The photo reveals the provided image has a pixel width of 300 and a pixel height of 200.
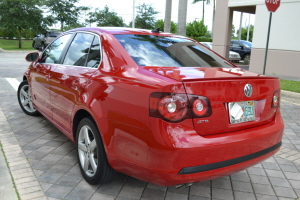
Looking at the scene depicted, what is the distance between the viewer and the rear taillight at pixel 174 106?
85.1 inches

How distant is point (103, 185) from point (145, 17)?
42.7 meters

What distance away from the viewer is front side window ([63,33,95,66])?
3.33 m

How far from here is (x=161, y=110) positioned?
7.09 ft

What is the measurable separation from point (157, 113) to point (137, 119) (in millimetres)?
204

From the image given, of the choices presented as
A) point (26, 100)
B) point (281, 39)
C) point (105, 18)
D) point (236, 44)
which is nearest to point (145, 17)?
point (105, 18)

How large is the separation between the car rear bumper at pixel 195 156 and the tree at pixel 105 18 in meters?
43.4

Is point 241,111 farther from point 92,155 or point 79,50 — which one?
point 79,50

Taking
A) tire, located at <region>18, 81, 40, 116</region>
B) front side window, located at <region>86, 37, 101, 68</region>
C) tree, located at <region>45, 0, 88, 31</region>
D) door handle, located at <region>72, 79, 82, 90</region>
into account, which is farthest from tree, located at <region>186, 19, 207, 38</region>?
door handle, located at <region>72, 79, 82, 90</region>

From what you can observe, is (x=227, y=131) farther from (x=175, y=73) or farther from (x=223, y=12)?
(x=223, y=12)

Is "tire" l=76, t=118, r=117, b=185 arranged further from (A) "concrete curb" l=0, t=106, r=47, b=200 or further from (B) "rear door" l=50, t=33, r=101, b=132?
(A) "concrete curb" l=0, t=106, r=47, b=200

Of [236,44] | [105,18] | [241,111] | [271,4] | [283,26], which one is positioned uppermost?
[105,18]

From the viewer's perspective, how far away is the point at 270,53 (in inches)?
512

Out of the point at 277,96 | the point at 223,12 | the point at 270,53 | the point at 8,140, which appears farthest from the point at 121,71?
the point at 223,12

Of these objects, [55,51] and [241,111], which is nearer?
[241,111]
